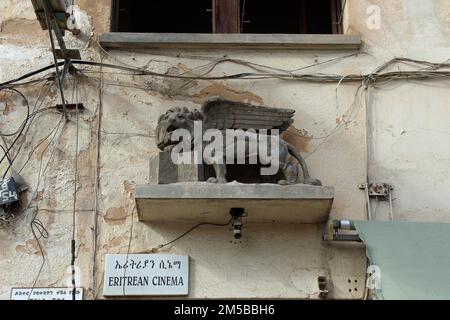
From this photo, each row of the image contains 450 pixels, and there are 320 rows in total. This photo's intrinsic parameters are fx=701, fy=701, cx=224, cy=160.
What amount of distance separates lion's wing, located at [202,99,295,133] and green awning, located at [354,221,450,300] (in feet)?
3.20

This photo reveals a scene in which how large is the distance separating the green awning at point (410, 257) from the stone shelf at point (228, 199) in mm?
410

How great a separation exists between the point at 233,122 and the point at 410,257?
1.62 metres

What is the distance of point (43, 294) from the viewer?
511 cm

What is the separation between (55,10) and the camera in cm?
509

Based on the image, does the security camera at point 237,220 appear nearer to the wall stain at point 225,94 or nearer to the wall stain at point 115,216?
the wall stain at point 115,216

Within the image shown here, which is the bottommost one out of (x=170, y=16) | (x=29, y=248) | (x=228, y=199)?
(x=29, y=248)

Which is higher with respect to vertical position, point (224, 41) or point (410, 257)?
point (224, 41)

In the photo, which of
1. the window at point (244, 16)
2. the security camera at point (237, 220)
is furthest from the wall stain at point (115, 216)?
the window at point (244, 16)

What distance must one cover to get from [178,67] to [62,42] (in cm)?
98

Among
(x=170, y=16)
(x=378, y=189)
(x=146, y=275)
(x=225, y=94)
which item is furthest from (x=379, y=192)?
(x=170, y=16)

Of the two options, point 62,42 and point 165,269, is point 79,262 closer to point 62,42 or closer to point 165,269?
point 165,269

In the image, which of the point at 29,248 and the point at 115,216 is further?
the point at 115,216

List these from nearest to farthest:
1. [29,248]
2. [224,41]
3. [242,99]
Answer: [29,248] → [242,99] → [224,41]

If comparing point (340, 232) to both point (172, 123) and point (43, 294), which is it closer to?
point (172, 123)
